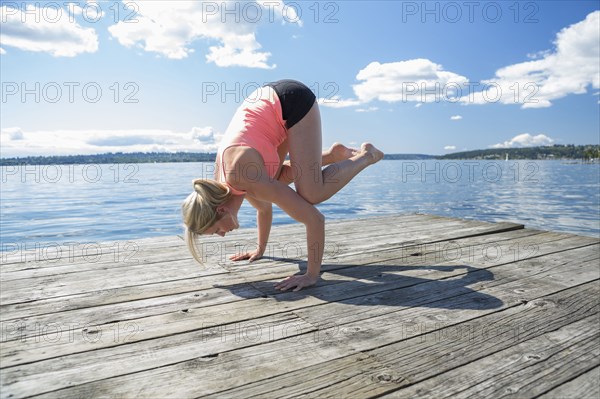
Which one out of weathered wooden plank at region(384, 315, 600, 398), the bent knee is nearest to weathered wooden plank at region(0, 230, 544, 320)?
the bent knee

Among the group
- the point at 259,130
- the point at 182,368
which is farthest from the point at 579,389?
the point at 259,130

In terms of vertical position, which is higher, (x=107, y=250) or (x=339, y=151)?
(x=339, y=151)

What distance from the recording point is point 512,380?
1.45 metres

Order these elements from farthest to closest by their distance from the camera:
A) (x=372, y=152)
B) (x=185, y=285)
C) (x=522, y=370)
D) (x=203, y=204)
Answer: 1. (x=372, y=152)
2. (x=185, y=285)
3. (x=203, y=204)
4. (x=522, y=370)

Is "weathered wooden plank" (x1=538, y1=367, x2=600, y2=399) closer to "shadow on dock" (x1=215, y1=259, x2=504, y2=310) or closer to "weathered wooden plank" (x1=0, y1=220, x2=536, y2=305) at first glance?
"shadow on dock" (x1=215, y1=259, x2=504, y2=310)

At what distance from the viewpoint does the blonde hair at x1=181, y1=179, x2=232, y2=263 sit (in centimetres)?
231

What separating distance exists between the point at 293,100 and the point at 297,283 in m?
1.22

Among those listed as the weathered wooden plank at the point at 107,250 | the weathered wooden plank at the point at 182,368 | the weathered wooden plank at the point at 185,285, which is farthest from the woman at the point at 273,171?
the weathered wooden plank at the point at 107,250

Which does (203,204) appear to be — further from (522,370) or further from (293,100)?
(522,370)

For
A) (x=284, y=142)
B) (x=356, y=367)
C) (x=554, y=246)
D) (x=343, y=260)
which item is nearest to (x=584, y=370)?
(x=356, y=367)

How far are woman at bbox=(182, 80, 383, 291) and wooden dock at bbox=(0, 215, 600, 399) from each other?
15.3 inches

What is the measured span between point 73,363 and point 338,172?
1959 millimetres

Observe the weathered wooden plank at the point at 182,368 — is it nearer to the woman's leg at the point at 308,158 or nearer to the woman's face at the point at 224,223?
the woman's face at the point at 224,223

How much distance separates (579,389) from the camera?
1403 millimetres
